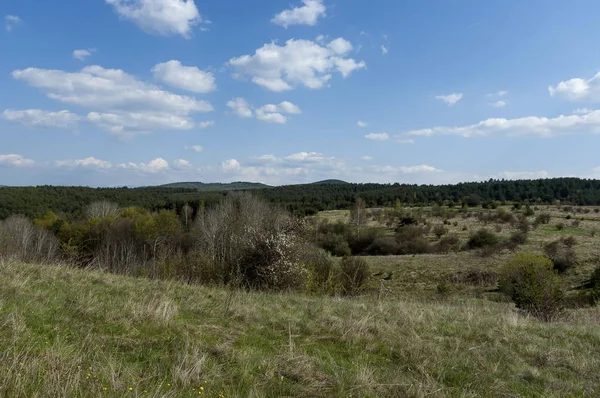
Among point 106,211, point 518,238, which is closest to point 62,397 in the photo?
point 518,238

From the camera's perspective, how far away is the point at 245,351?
4875 mm

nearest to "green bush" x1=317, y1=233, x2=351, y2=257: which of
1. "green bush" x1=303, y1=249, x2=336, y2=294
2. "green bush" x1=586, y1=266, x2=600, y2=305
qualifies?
"green bush" x1=586, y1=266, x2=600, y2=305

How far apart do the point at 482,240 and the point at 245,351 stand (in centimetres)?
5777

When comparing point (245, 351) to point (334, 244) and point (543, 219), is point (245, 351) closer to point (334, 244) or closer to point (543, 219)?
point (334, 244)

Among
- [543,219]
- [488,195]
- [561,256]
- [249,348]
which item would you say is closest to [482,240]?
[561,256]

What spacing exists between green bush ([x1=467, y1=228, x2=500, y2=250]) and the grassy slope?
51.2 meters

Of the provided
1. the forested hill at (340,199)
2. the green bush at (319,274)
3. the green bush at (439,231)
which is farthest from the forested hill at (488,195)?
the green bush at (319,274)

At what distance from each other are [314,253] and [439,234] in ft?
147

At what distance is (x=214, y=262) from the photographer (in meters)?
19.8

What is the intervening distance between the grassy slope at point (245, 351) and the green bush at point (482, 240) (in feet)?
168

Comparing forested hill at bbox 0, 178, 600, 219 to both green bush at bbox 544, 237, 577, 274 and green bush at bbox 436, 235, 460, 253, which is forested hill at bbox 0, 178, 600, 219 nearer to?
green bush at bbox 436, 235, 460, 253

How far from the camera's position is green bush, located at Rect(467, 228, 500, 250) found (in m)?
55.3

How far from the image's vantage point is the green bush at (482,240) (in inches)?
2176

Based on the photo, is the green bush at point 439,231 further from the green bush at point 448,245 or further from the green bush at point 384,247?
the green bush at point 384,247
